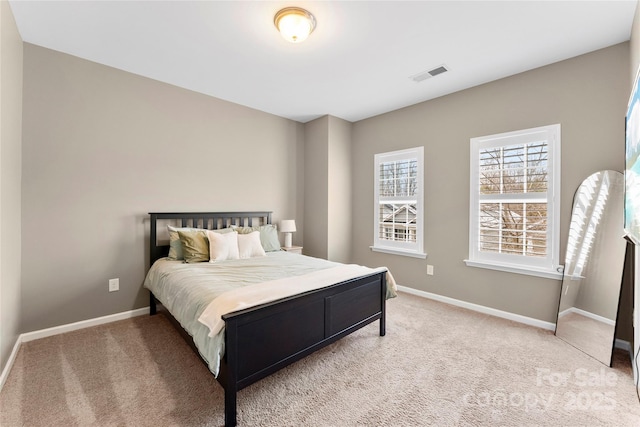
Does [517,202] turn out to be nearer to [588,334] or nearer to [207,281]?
[588,334]

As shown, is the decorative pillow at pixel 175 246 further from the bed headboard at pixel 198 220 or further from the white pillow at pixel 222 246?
the white pillow at pixel 222 246

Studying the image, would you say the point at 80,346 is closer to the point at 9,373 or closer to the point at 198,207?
the point at 9,373

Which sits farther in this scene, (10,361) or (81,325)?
(81,325)

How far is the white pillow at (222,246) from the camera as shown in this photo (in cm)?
297

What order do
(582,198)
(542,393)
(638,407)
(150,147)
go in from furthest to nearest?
1. (150,147)
2. (582,198)
3. (542,393)
4. (638,407)

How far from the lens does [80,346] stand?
2.40 meters

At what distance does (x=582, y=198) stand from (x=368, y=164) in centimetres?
257

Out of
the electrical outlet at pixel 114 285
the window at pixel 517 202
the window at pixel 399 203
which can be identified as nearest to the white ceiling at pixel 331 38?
the window at pixel 517 202

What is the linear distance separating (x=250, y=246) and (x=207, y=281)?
3.55 ft

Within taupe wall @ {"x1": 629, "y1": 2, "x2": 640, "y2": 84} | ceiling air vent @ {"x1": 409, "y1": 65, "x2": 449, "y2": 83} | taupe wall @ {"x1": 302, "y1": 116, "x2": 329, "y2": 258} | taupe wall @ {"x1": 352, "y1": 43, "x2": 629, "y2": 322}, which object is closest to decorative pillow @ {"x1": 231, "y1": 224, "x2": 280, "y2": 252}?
taupe wall @ {"x1": 302, "y1": 116, "x2": 329, "y2": 258}

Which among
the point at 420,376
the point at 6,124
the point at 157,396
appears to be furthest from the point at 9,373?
the point at 420,376

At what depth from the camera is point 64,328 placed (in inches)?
105

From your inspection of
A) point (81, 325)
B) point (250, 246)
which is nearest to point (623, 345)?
point (250, 246)

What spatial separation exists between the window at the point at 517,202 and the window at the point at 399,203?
0.70 metres
